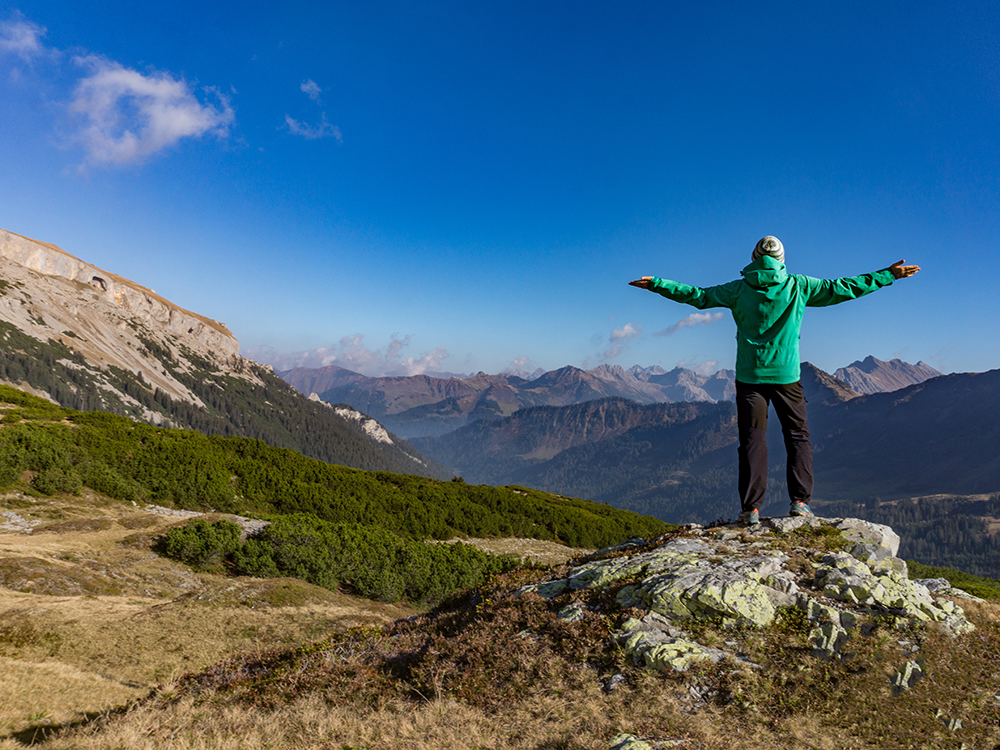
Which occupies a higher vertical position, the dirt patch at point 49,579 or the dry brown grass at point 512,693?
the dry brown grass at point 512,693

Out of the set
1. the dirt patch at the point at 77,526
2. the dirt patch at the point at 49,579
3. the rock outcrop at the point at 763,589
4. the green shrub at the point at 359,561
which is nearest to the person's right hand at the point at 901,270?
the rock outcrop at the point at 763,589

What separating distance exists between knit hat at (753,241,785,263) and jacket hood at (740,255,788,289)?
92 millimetres

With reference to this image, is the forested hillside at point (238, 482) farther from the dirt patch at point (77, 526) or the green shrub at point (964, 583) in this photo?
the green shrub at point (964, 583)

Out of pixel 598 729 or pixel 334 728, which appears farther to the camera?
pixel 334 728

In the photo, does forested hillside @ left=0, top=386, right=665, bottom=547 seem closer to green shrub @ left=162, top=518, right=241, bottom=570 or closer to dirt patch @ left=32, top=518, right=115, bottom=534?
dirt patch @ left=32, top=518, right=115, bottom=534

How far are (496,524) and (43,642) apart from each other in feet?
105

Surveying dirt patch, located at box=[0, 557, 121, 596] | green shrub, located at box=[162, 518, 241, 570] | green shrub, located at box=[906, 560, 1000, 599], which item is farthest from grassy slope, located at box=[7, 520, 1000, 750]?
green shrub, located at box=[906, 560, 1000, 599]

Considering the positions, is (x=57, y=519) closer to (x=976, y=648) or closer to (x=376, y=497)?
(x=376, y=497)

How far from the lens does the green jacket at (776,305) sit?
8.80 m

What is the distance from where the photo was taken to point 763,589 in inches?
275

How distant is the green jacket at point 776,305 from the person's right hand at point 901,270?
86 mm

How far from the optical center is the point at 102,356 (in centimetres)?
19850

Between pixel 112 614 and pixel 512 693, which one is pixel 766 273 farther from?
pixel 112 614

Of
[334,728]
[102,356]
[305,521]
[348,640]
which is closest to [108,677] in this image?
[348,640]
